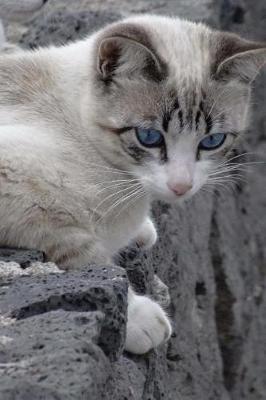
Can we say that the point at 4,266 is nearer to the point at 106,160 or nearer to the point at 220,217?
the point at 106,160

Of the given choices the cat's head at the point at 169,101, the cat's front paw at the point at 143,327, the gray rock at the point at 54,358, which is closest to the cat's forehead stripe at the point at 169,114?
the cat's head at the point at 169,101

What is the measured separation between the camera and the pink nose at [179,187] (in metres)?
2.39

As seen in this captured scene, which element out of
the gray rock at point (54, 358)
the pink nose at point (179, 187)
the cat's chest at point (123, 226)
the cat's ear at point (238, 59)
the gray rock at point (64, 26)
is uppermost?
the gray rock at point (64, 26)

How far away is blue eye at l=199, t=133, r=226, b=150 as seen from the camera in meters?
2.50

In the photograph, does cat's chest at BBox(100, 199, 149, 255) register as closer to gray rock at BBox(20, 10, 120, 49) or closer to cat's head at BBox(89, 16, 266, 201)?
cat's head at BBox(89, 16, 266, 201)

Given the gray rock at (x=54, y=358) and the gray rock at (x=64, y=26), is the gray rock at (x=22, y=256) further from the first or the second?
the gray rock at (x=64, y=26)

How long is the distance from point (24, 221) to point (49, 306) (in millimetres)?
527

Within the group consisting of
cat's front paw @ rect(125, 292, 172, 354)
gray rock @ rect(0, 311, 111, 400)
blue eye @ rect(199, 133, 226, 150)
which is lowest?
gray rock @ rect(0, 311, 111, 400)

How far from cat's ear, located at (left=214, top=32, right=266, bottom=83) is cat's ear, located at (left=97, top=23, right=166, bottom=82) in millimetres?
190

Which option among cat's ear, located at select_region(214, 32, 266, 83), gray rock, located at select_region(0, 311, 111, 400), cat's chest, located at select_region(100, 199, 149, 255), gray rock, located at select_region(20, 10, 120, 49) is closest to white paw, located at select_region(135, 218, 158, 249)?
cat's chest, located at select_region(100, 199, 149, 255)

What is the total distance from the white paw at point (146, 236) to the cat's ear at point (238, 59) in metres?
0.60

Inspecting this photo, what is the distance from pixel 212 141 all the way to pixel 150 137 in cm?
20

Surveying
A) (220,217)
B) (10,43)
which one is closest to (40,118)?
(10,43)

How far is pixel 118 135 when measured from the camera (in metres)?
2.52
